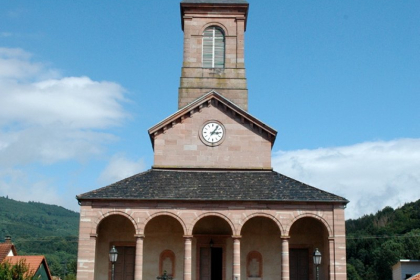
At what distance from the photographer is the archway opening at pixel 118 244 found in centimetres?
3288

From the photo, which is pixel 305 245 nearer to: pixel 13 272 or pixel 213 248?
pixel 213 248

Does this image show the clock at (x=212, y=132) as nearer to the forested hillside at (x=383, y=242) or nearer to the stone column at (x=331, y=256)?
the stone column at (x=331, y=256)

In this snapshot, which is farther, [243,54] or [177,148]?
[243,54]

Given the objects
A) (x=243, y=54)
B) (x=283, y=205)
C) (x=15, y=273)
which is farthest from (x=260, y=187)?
(x=15, y=273)

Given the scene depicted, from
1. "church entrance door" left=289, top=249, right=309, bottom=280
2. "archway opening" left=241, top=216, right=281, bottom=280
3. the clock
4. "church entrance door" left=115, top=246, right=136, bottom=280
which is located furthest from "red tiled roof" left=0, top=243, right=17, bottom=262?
"church entrance door" left=289, top=249, right=309, bottom=280

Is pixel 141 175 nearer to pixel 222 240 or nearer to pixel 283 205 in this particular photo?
pixel 222 240

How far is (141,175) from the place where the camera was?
3359 cm

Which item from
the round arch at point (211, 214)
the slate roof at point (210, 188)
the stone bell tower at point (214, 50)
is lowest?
the round arch at point (211, 214)

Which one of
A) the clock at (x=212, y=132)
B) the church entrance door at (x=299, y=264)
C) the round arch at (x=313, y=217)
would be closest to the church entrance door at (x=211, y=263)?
the church entrance door at (x=299, y=264)

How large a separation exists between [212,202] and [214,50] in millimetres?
11740

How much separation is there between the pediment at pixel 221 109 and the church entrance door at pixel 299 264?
21.5 ft

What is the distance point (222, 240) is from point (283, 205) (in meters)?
4.18

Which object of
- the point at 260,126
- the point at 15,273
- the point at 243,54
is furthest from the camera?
the point at 243,54

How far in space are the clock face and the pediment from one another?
97 centimetres
